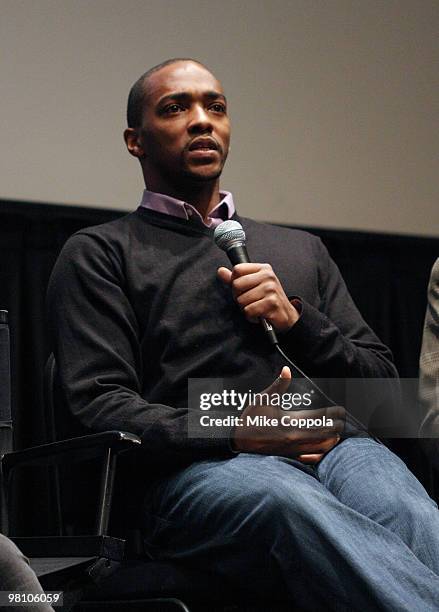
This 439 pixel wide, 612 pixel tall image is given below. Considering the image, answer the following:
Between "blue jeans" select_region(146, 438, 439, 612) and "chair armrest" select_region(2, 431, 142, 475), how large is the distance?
0.17 metres

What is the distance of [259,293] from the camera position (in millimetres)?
2020

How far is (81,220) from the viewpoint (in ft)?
9.72

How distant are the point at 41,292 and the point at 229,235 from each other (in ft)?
3.20

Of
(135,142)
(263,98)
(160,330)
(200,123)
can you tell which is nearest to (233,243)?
(160,330)

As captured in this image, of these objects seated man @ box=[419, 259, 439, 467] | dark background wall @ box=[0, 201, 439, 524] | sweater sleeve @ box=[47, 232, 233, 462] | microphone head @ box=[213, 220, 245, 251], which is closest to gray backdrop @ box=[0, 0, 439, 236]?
dark background wall @ box=[0, 201, 439, 524]

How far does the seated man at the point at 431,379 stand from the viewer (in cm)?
205

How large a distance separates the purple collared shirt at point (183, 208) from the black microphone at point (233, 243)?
21cm

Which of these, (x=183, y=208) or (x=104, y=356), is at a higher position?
(x=183, y=208)

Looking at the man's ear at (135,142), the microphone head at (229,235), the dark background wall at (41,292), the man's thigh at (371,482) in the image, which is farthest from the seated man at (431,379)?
the dark background wall at (41,292)

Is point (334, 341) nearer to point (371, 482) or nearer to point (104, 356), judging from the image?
point (371, 482)

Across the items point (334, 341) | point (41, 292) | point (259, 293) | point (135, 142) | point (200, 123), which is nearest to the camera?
point (259, 293)

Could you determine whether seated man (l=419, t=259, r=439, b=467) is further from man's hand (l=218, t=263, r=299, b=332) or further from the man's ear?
the man's ear

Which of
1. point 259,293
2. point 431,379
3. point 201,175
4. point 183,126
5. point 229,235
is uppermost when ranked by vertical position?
point 183,126

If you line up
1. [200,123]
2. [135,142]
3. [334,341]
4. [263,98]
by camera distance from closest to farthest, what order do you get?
[334,341]
[200,123]
[135,142]
[263,98]
